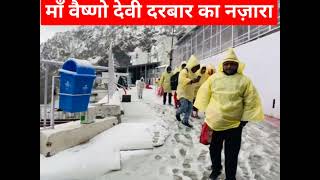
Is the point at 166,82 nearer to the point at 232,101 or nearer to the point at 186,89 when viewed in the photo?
the point at 186,89

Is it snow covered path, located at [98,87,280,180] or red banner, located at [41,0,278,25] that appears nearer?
snow covered path, located at [98,87,280,180]

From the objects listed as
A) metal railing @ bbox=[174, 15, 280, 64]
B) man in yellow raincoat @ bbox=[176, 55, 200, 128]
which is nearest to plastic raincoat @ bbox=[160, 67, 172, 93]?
metal railing @ bbox=[174, 15, 280, 64]

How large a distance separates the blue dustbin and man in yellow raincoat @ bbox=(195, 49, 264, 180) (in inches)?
52.4

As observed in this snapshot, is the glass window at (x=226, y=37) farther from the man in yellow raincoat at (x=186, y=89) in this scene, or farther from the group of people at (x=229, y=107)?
the group of people at (x=229, y=107)

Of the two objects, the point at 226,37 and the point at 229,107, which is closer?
the point at 229,107

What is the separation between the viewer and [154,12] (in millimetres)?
3338

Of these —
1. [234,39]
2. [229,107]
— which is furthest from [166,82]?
[229,107]

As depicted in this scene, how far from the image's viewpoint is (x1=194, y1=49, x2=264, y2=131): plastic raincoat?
2.71 meters

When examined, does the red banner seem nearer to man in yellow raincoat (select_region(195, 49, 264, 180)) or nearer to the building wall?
man in yellow raincoat (select_region(195, 49, 264, 180))

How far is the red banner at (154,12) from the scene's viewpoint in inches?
129

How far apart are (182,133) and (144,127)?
0.58 metres

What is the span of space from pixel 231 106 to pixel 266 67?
3323 mm

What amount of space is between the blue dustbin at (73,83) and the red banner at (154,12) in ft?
1.42

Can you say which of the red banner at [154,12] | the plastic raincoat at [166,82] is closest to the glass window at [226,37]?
the plastic raincoat at [166,82]
